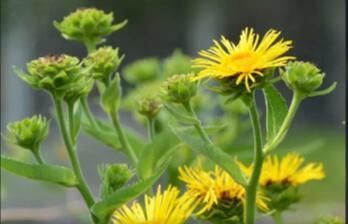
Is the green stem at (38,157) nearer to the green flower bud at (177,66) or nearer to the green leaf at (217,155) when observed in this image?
the green leaf at (217,155)

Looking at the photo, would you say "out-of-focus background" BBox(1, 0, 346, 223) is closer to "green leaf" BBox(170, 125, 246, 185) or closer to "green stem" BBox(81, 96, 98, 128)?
"green stem" BBox(81, 96, 98, 128)

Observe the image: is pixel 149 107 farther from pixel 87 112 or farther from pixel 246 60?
pixel 246 60

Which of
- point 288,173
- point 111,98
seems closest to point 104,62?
point 111,98

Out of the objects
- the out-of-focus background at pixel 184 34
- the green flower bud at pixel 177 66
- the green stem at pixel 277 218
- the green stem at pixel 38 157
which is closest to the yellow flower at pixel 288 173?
the green stem at pixel 277 218

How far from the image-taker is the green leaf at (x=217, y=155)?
1.68ft

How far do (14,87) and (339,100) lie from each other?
2.13 meters

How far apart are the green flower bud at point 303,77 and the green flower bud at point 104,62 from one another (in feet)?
0.43

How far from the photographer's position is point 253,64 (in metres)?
0.50

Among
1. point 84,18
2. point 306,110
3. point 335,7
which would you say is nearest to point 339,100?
point 306,110

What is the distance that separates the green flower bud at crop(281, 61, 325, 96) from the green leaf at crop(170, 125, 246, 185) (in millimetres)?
59

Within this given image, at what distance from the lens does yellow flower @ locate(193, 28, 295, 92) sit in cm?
50

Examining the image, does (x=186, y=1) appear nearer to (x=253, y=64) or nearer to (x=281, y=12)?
(x=281, y=12)

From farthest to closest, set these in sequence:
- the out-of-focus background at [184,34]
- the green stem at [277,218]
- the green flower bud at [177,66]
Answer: the out-of-focus background at [184,34] < the green flower bud at [177,66] < the green stem at [277,218]

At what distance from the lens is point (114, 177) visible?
567 millimetres
